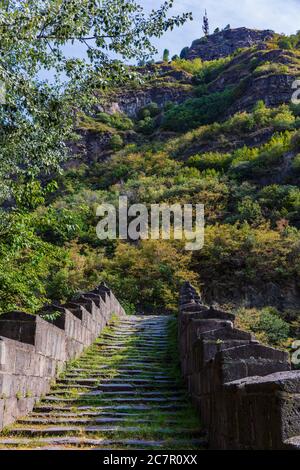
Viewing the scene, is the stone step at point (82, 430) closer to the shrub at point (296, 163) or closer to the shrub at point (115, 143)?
the shrub at point (296, 163)

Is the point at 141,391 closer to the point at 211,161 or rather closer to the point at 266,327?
the point at 266,327

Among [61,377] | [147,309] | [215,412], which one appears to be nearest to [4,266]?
[61,377]

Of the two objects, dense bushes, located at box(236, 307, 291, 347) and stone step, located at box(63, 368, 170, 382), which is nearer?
stone step, located at box(63, 368, 170, 382)

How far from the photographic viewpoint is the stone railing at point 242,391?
304 cm

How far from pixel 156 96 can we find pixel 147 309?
5670 cm

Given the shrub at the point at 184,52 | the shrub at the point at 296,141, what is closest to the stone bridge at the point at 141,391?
the shrub at the point at 296,141

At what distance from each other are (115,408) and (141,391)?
3.41 feet

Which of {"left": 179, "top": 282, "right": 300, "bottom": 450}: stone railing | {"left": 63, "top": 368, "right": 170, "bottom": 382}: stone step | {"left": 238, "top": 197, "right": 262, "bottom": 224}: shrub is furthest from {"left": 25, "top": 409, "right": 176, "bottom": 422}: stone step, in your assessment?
{"left": 238, "top": 197, "right": 262, "bottom": 224}: shrub

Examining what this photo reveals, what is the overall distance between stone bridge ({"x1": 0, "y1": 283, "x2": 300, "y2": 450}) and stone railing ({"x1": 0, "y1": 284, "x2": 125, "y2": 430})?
0.05 ft

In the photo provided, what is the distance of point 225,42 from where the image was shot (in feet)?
349

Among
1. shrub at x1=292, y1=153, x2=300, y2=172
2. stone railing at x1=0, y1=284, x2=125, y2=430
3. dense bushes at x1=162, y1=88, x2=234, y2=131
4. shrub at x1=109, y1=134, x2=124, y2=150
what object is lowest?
stone railing at x1=0, y1=284, x2=125, y2=430

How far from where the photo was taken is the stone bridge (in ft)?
11.8

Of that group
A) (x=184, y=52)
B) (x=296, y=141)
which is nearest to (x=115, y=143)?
(x=296, y=141)

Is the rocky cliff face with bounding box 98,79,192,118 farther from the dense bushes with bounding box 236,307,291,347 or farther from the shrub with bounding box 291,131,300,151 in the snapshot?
the dense bushes with bounding box 236,307,291,347
